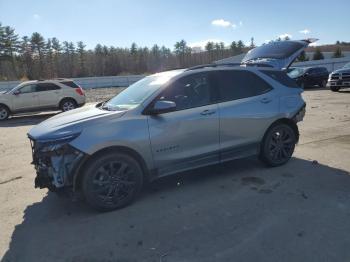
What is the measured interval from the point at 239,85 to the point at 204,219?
2411 millimetres

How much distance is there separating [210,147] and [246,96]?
1111 millimetres

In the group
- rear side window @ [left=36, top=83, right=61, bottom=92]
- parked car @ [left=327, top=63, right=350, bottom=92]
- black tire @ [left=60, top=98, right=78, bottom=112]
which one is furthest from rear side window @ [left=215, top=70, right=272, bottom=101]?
parked car @ [left=327, top=63, right=350, bottom=92]

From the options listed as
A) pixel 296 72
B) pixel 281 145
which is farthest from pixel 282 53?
pixel 296 72

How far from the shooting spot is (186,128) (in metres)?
5.02

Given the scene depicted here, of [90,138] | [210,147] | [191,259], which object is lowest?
[191,259]

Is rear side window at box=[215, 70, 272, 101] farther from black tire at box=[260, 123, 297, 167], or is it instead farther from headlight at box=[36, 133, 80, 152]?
headlight at box=[36, 133, 80, 152]

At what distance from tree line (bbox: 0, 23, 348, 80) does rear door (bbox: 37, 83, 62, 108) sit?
45.0 m

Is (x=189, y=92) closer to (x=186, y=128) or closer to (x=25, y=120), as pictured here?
(x=186, y=128)

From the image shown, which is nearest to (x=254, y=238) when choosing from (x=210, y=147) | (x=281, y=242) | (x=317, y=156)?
(x=281, y=242)

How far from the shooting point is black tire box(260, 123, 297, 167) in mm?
5984

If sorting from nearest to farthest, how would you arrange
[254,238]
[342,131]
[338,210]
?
[254,238] → [338,210] → [342,131]

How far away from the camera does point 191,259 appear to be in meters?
3.45

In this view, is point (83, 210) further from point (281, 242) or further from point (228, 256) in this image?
point (281, 242)

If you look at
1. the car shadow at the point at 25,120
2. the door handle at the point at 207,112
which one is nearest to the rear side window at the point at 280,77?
the door handle at the point at 207,112
